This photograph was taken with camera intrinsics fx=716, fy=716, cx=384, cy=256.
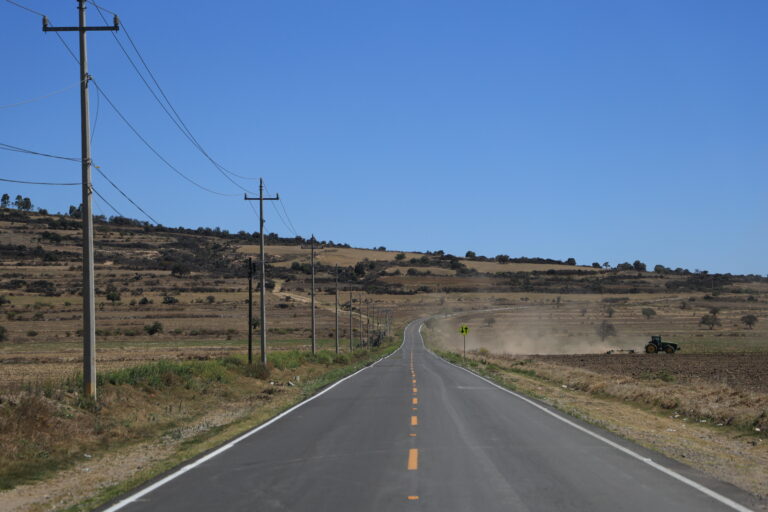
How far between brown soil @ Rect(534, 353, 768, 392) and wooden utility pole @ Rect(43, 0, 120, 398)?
87.3 feet

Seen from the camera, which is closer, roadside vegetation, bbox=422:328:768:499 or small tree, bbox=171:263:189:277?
roadside vegetation, bbox=422:328:768:499

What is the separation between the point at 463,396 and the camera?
25.6m

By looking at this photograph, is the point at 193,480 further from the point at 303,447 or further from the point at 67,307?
the point at 67,307

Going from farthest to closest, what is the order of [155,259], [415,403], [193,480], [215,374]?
[155,259] → [215,374] → [415,403] → [193,480]

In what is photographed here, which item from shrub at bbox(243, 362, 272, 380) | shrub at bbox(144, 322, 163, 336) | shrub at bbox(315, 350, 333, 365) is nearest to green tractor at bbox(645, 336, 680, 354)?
shrub at bbox(315, 350, 333, 365)

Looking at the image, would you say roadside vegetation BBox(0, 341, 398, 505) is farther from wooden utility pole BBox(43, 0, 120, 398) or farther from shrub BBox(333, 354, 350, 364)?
shrub BBox(333, 354, 350, 364)

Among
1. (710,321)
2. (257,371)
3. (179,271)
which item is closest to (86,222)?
(257,371)

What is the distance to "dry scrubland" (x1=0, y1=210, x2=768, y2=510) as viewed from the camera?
50.7 feet

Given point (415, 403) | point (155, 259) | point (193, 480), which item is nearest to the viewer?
point (193, 480)

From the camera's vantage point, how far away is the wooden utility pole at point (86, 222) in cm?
1777

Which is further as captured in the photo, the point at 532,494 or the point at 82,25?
the point at 82,25

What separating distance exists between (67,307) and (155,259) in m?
41.9

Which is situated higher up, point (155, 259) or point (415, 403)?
point (155, 259)

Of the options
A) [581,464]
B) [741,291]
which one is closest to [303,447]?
[581,464]
